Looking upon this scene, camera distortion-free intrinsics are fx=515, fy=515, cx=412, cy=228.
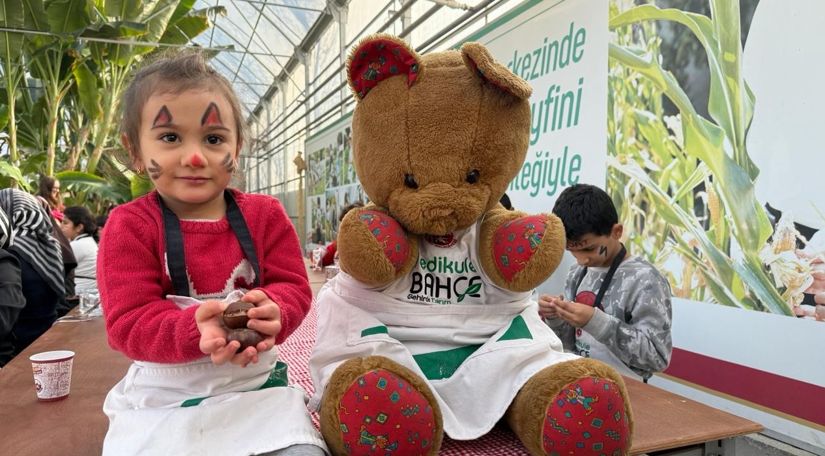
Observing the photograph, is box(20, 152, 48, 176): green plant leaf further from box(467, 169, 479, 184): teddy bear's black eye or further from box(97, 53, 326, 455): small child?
box(467, 169, 479, 184): teddy bear's black eye

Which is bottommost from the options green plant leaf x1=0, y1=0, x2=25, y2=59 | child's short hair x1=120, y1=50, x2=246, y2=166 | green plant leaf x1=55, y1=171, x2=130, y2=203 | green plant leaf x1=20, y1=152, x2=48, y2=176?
child's short hair x1=120, y1=50, x2=246, y2=166

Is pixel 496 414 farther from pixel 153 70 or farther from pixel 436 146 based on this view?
pixel 153 70

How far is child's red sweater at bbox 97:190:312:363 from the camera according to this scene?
2.10 ft

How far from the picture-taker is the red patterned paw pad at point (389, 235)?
0.76 metres

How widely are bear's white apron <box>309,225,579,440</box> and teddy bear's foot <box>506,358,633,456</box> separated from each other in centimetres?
6

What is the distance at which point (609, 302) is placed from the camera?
55.3 inches

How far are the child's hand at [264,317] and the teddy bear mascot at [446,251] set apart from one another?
104 millimetres

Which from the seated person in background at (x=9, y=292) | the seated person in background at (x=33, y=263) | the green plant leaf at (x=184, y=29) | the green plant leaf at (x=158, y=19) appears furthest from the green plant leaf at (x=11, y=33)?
the seated person in background at (x=9, y=292)

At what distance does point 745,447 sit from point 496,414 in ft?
4.24

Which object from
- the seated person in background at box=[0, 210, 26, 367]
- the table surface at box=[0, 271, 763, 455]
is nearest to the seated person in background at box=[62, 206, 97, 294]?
the seated person in background at box=[0, 210, 26, 367]

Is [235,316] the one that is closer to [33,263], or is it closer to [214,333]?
[214,333]

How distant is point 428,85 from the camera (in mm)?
805

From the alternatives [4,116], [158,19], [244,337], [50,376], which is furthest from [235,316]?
[4,116]

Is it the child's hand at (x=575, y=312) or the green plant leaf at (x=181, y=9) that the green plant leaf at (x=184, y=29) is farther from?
the child's hand at (x=575, y=312)
